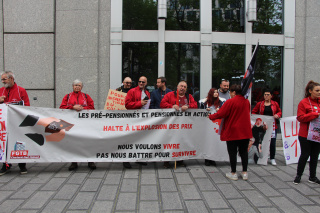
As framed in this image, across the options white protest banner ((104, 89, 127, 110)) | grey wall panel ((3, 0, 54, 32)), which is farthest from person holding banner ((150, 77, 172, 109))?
grey wall panel ((3, 0, 54, 32))

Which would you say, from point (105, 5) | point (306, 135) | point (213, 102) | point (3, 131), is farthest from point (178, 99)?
point (105, 5)

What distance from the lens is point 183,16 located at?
8.73 meters

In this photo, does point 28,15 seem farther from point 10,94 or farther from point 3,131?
point 3,131

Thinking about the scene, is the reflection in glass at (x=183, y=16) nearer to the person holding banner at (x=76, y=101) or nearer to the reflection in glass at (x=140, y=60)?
the reflection in glass at (x=140, y=60)

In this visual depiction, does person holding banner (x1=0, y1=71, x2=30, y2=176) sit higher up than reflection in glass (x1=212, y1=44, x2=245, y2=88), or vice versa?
reflection in glass (x1=212, y1=44, x2=245, y2=88)

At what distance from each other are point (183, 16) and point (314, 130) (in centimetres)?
573

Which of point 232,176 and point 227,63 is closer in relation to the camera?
point 232,176

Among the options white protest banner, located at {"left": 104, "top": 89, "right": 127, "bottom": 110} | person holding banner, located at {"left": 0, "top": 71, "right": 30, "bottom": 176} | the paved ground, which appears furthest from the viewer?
white protest banner, located at {"left": 104, "top": 89, "right": 127, "bottom": 110}

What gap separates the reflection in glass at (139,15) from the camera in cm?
856

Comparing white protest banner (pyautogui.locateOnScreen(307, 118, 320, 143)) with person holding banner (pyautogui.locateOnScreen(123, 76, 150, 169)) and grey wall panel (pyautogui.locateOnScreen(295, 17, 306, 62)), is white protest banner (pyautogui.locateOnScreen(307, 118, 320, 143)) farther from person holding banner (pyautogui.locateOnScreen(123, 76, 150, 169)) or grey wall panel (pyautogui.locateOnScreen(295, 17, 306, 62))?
grey wall panel (pyautogui.locateOnScreen(295, 17, 306, 62))

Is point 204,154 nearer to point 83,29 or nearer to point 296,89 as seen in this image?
point 296,89

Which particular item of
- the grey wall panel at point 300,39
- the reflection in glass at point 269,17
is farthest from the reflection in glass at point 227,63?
the grey wall panel at point 300,39

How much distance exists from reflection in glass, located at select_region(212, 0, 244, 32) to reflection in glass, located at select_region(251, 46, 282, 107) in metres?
1.17

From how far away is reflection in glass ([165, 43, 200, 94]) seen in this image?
865 cm
